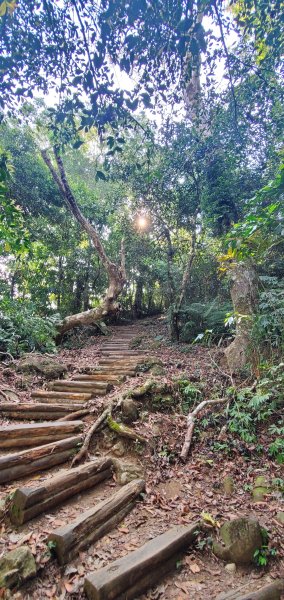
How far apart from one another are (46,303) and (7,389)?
8.79 m

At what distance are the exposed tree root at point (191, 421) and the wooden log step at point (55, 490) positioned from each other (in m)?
0.98

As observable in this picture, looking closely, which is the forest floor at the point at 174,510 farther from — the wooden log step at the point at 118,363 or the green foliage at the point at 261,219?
the green foliage at the point at 261,219

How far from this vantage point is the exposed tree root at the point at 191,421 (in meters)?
3.62

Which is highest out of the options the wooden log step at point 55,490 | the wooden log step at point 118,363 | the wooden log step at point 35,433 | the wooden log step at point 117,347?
the wooden log step at point 117,347

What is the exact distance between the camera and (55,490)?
2684 millimetres

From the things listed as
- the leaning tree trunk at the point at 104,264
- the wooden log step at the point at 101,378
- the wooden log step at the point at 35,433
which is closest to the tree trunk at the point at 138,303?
the leaning tree trunk at the point at 104,264

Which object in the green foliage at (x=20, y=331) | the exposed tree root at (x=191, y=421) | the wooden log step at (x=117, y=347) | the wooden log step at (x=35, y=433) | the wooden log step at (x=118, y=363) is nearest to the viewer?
the wooden log step at (x=35, y=433)

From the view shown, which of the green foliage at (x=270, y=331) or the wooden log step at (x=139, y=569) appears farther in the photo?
the green foliage at (x=270, y=331)

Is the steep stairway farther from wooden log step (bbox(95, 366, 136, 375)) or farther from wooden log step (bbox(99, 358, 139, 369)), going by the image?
wooden log step (bbox(99, 358, 139, 369))

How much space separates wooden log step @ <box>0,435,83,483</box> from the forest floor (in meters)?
0.09

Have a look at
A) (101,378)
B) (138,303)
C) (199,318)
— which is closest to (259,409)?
(101,378)

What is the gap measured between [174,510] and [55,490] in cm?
124

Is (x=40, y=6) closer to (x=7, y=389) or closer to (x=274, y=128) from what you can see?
(x=7, y=389)

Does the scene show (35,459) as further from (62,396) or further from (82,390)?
(82,390)
